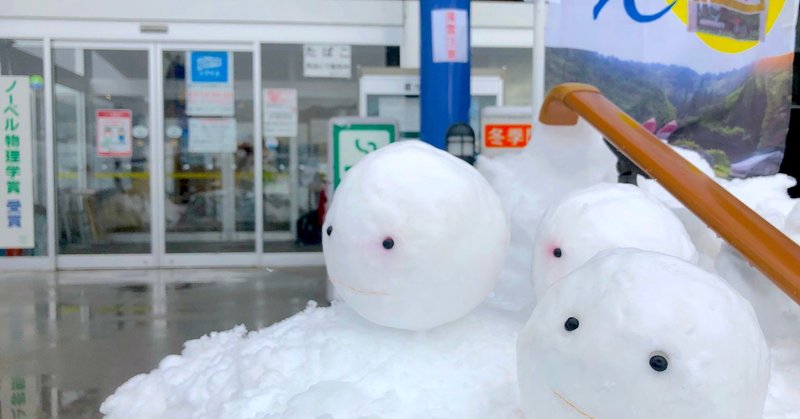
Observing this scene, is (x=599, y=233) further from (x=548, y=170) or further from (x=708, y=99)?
(x=708, y=99)

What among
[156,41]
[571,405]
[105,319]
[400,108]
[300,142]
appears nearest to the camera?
[571,405]

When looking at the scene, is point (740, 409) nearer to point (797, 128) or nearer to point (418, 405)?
point (418, 405)

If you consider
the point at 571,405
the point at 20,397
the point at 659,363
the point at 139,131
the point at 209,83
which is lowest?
the point at 20,397

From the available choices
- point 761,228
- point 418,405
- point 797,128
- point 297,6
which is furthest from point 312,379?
point 297,6

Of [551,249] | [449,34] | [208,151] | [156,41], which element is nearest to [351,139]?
[449,34]

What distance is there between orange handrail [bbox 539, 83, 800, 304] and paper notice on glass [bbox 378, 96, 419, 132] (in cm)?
270

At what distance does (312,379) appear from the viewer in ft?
7.11

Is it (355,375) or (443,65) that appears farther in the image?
(443,65)

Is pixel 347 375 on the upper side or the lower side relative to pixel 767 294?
lower

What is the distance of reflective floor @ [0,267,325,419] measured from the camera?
145 inches

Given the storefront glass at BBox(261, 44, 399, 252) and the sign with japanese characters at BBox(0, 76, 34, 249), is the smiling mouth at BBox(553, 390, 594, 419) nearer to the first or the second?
the storefront glass at BBox(261, 44, 399, 252)

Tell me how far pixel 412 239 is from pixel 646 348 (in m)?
0.83

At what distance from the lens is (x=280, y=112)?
793cm

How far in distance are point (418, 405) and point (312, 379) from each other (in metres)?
0.38
